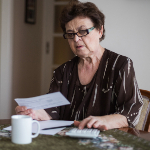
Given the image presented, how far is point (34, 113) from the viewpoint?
1.36m

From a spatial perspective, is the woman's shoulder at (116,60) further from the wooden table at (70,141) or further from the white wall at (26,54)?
the white wall at (26,54)

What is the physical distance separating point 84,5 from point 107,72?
18.6 inches

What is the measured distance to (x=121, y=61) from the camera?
148cm

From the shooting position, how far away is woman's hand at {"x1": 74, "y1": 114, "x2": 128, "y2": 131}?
1059 millimetres

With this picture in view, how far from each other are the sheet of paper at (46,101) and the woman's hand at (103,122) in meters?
0.12

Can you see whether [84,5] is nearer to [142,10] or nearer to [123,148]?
[142,10]

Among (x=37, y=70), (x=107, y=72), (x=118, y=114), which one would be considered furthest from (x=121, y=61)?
(x=37, y=70)

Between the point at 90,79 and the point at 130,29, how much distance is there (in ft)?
2.67

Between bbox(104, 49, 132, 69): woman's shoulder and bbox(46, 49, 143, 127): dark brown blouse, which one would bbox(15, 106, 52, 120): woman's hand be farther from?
bbox(104, 49, 132, 69): woman's shoulder

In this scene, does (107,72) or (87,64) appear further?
(87,64)

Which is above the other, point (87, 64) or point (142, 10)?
point (142, 10)

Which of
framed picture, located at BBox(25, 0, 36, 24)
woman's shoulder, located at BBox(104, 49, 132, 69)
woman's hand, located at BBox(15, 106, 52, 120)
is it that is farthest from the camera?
framed picture, located at BBox(25, 0, 36, 24)

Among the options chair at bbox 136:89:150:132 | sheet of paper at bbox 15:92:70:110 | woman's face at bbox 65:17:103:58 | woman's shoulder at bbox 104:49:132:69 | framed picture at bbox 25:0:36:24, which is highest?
framed picture at bbox 25:0:36:24

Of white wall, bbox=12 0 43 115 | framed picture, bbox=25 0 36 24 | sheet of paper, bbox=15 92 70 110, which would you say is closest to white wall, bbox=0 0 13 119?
white wall, bbox=12 0 43 115
